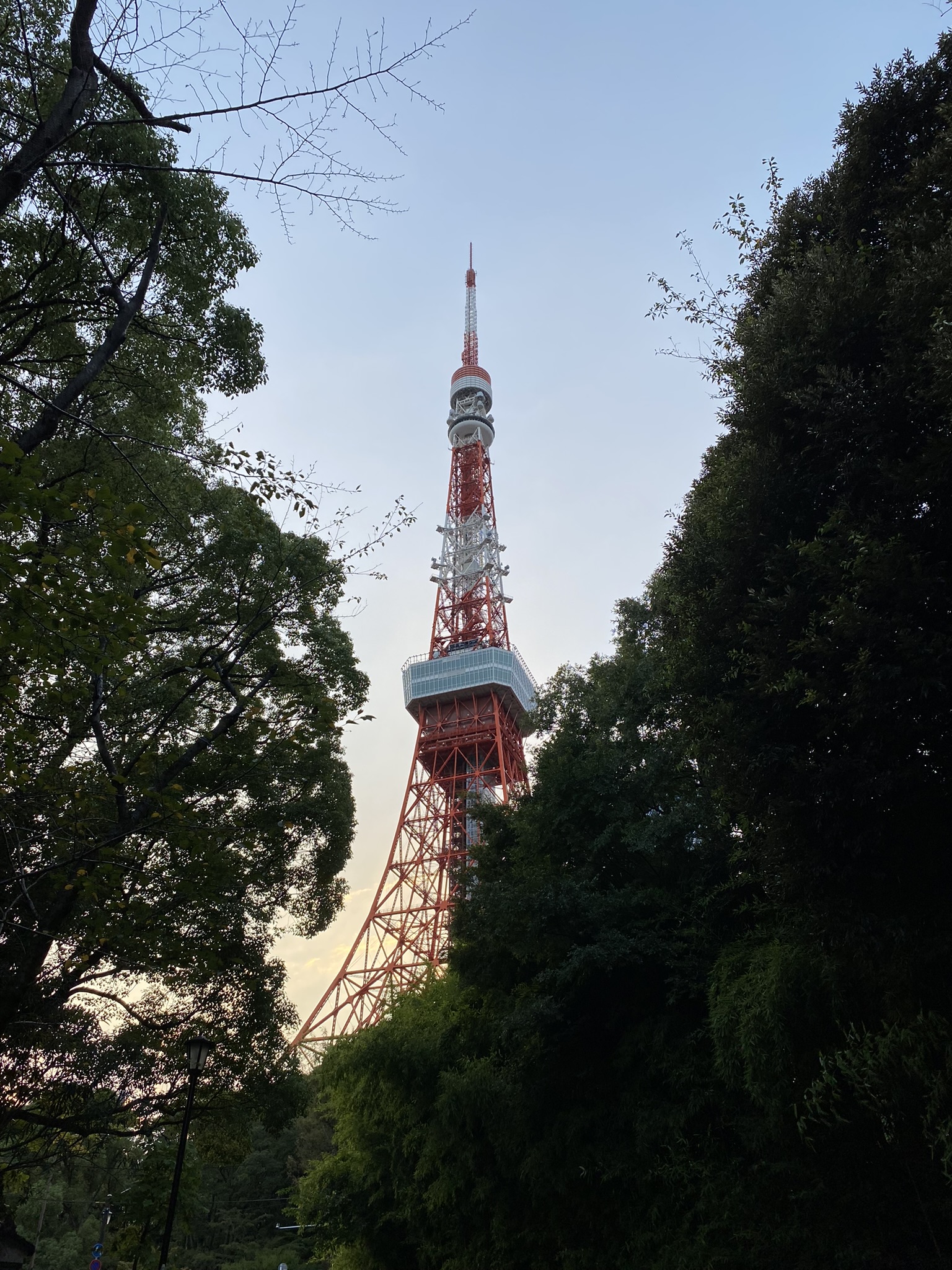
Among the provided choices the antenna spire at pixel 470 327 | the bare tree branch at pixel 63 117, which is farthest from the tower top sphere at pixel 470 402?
the bare tree branch at pixel 63 117

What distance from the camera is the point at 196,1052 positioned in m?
7.07

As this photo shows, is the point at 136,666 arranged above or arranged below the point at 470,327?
below

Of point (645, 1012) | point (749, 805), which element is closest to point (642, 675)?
point (645, 1012)

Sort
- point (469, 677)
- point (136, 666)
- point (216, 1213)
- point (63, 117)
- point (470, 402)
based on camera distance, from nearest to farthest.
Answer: point (63, 117)
point (136, 666)
point (216, 1213)
point (469, 677)
point (470, 402)

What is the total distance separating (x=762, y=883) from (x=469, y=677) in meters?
29.6

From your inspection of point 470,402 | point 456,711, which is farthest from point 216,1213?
point 470,402

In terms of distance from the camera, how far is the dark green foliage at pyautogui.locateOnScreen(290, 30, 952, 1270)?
16.3 ft

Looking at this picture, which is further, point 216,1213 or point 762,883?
point 216,1213

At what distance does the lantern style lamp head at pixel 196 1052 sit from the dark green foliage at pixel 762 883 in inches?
125

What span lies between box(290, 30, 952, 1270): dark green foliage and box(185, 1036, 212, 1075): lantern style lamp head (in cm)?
317

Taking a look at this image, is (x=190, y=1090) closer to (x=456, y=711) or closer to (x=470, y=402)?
(x=456, y=711)

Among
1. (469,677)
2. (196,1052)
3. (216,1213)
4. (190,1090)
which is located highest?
(469,677)

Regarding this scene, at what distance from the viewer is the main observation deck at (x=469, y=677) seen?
36.0 metres

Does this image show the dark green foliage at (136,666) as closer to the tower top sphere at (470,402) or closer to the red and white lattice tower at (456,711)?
the red and white lattice tower at (456,711)
